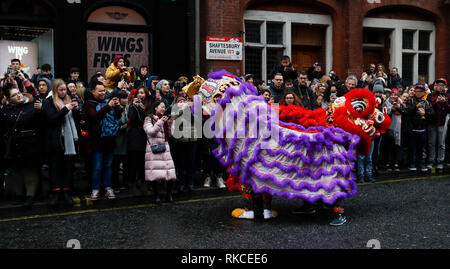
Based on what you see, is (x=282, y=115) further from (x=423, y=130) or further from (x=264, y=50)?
(x=264, y=50)

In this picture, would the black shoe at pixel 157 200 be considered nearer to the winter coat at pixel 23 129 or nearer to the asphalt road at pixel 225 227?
the asphalt road at pixel 225 227

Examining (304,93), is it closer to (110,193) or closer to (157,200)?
(157,200)

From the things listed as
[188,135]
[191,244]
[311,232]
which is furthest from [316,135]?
[188,135]

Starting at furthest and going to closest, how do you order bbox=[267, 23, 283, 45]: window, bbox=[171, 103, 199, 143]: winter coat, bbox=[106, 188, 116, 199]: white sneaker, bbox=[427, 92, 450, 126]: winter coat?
bbox=[267, 23, 283, 45]: window
bbox=[427, 92, 450, 126]: winter coat
bbox=[171, 103, 199, 143]: winter coat
bbox=[106, 188, 116, 199]: white sneaker

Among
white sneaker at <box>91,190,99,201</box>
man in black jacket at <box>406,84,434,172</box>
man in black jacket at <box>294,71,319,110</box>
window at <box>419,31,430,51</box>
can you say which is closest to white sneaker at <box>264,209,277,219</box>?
white sneaker at <box>91,190,99,201</box>

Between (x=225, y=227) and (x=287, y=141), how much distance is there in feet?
4.27

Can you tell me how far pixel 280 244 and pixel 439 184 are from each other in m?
5.09

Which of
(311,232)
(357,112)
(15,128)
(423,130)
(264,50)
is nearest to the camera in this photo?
(311,232)

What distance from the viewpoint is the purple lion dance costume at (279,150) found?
562 centimetres

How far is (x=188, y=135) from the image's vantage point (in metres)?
7.85

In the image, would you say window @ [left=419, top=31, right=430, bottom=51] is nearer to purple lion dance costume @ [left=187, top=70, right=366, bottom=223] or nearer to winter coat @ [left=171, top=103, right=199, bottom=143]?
winter coat @ [left=171, top=103, right=199, bottom=143]

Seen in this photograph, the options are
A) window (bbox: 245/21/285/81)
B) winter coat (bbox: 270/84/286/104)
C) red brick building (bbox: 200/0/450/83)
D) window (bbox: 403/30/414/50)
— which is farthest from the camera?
window (bbox: 403/30/414/50)

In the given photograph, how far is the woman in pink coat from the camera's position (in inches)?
273

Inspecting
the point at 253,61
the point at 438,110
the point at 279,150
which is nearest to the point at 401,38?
the point at 253,61
